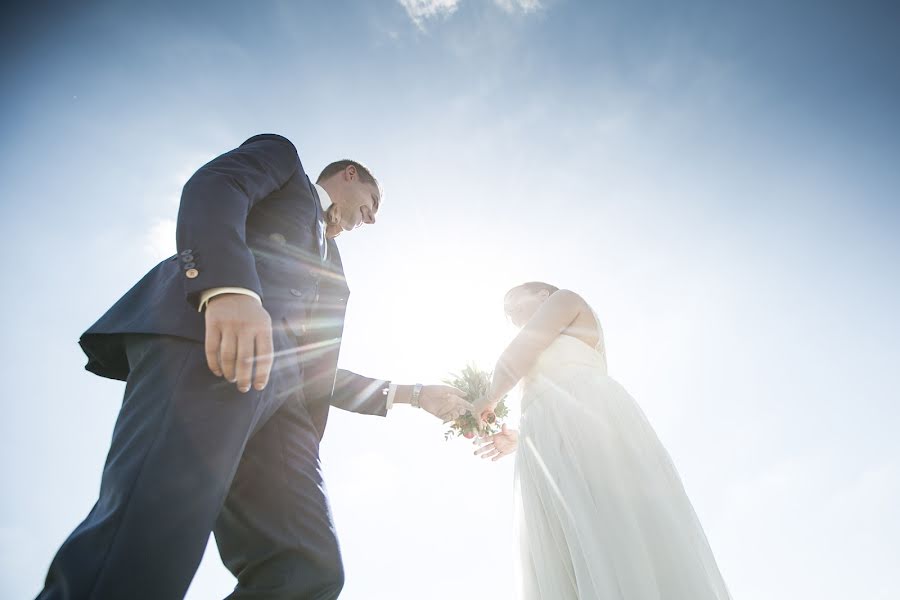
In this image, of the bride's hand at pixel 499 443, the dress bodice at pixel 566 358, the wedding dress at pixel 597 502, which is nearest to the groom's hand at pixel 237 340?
the wedding dress at pixel 597 502

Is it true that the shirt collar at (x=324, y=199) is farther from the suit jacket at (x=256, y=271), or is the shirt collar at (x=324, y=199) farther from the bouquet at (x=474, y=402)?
the bouquet at (x=474, y=402)

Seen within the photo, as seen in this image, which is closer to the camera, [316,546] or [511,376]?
[316,546]

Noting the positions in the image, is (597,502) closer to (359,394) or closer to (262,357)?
(359,394)

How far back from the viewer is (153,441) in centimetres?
145

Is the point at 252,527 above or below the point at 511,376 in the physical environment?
below

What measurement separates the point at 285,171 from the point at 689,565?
125 inches

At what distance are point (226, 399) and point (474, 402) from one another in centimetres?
311

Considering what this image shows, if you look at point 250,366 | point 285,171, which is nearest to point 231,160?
point 285,171

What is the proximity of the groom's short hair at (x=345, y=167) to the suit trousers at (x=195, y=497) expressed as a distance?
1.86 m

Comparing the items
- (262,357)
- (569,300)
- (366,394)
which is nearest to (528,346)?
(569,300)

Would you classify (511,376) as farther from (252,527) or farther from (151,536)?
(151,536)

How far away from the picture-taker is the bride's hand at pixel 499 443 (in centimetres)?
491

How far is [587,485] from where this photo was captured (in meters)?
3.33

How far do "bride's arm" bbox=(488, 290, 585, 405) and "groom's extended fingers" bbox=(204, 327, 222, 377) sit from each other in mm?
3021
